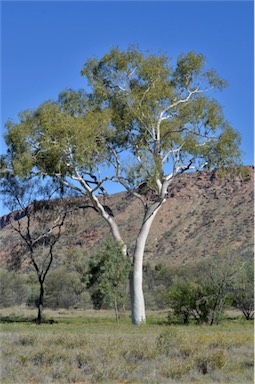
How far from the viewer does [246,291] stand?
92.5ft

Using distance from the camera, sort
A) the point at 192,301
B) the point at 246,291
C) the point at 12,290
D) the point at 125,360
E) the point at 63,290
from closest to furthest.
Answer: the point at 125,360, the point at 192,301, the point at 246,291, the point at 63,290, the point at 12,290

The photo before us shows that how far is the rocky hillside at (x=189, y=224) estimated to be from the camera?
67812 millimetres

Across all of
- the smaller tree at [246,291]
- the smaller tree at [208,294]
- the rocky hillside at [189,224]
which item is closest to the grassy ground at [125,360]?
the smaller tree at [208,294]

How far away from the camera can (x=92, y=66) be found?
91.4 ft

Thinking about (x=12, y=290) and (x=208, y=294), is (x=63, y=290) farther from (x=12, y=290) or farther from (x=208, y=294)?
(x=208, y=294)

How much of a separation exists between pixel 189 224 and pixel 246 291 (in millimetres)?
50075

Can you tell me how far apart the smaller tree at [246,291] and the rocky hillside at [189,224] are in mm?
30928

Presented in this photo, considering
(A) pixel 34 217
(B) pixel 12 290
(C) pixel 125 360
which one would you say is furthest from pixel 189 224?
(C) pixel 125 360

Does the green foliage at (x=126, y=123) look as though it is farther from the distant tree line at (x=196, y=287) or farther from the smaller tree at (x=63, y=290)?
the smaller tree at (x=63, y=290)

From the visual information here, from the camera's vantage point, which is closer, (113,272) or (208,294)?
(208,294)

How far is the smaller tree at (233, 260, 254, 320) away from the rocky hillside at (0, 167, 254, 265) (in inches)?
1218

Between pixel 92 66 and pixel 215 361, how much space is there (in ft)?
63.1

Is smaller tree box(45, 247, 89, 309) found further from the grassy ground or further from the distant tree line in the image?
the grassy ground

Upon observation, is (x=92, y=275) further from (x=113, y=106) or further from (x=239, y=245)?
(x=239, y=245)
